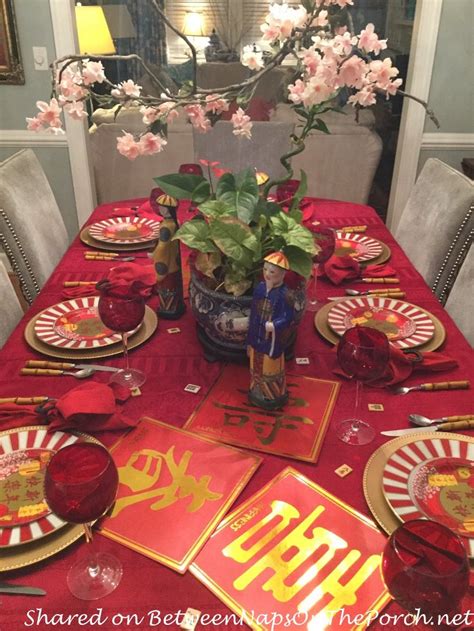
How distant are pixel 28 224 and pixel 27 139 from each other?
4.99 ft

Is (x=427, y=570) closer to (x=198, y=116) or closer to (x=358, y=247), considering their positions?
(x=198, y=116)

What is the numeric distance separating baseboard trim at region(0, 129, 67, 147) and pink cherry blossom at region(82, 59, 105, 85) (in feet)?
6.47

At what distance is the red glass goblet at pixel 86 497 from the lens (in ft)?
2.00

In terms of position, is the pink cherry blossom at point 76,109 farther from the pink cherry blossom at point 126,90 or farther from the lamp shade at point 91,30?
the lamp shade at point 91,30

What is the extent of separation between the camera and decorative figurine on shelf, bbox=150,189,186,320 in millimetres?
1163

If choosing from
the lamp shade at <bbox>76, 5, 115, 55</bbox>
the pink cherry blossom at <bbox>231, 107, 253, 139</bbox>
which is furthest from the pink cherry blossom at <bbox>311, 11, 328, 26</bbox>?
the lamp shade at <bbox>76, 5, 115, 55</bbox>

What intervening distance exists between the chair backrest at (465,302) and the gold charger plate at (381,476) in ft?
1.62

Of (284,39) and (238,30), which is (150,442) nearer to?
(284,39)

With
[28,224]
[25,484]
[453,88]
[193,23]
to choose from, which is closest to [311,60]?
[25,484]

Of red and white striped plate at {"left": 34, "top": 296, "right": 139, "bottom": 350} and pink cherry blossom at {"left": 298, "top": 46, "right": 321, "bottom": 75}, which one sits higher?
pink cherry blossom at {"left": 298, "top": 46, "right": 321, "bottom": 75}

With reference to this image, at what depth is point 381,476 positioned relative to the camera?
0.79 m

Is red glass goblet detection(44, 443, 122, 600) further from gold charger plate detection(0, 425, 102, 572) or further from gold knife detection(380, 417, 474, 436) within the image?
gold knife detection(380, 417, 474, 436)

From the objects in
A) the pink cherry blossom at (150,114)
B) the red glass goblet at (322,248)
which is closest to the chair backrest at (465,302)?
the red glass goblet at (322,248)

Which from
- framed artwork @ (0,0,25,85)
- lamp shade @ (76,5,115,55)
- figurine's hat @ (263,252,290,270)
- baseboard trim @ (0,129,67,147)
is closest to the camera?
figurine's hat @ (263,252,290,270)
